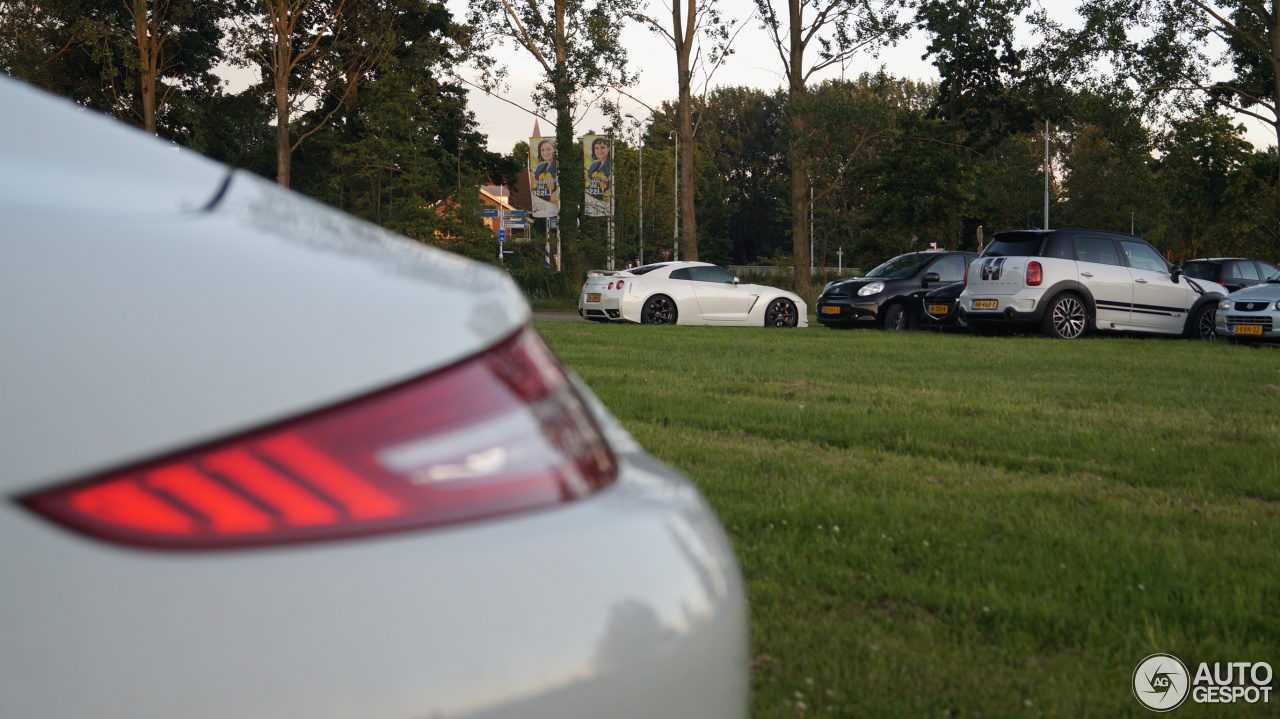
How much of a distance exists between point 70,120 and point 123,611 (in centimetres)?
70

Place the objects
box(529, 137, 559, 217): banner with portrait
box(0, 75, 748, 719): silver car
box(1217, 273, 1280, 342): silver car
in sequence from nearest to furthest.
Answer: box(0, 75, 748, 719): silver car → box(1217, 273, 1280, 342): silver car → box(529, 137, 559, 217): banner with portrait

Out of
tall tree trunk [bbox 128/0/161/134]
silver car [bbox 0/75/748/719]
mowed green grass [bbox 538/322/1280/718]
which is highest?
tall tree trunk [bbox 128/0/161/134]

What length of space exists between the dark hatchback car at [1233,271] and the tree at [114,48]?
1199 inches

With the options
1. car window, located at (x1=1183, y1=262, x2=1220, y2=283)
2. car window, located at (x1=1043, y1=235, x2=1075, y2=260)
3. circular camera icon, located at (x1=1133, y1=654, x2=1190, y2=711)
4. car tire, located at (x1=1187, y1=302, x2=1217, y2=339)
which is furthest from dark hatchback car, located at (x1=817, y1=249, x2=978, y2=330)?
circular camera icon, located at (x1=1133, y1=654, x2=1190, y2=711)

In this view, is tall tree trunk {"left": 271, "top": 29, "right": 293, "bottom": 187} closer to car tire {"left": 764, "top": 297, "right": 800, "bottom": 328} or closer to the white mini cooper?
car tire {"left": 764, "top": 297, "right": 800, "bottom": 328}

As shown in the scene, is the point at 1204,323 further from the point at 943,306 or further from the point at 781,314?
the point at 781,314

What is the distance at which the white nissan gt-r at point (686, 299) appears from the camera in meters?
19.7

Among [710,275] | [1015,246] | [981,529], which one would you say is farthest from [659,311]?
[981,529]

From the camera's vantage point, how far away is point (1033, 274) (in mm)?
15672

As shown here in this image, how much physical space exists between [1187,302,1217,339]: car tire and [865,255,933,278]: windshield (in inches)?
168

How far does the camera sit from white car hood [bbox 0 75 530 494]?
3.16ft

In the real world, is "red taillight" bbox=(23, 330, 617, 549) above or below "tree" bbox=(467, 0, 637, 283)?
below

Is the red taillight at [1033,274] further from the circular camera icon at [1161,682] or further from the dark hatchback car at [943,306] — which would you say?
the circular camera icon at [1161,682]

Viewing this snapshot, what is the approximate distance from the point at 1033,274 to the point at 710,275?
20.9ft
